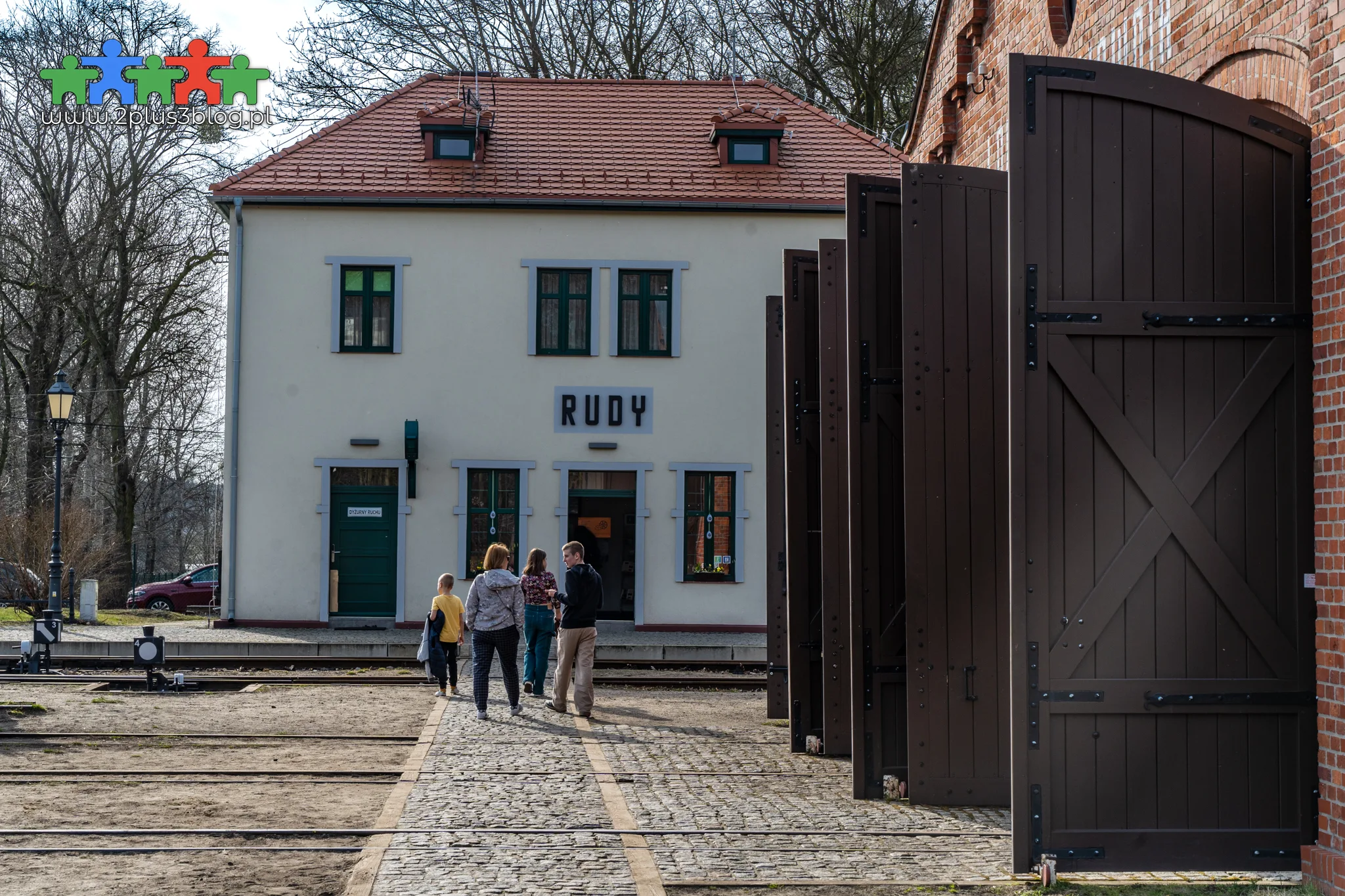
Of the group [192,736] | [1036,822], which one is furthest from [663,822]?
[192,736]

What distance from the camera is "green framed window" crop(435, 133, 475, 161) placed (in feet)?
80.0

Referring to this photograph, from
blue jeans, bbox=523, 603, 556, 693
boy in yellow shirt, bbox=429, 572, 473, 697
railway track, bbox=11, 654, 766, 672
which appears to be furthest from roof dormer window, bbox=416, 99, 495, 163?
blue jeans, bbox=523, 603, 556, 693

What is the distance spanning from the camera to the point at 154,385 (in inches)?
1416

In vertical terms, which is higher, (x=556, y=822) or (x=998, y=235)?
(x=998, y=235)

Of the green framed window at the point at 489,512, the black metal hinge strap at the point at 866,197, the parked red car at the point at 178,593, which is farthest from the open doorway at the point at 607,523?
the parked red car at the point at 178,593

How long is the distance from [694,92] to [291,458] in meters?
10.7

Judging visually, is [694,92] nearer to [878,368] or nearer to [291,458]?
[291,458]

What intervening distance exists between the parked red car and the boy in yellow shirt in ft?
78.2

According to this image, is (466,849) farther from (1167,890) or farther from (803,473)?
(803,473)

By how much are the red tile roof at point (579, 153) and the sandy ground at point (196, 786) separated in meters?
10.6

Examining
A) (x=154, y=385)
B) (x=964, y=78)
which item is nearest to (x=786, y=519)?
(x=964, y=78)

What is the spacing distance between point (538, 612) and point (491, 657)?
1.41 metres

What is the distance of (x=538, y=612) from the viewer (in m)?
14.7

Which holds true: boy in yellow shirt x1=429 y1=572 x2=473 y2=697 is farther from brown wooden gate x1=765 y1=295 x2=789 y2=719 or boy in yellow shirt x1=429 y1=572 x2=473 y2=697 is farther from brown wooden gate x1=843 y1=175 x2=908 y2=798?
brown wooden gate x1=843 y1=175 x2=908 y2=798
